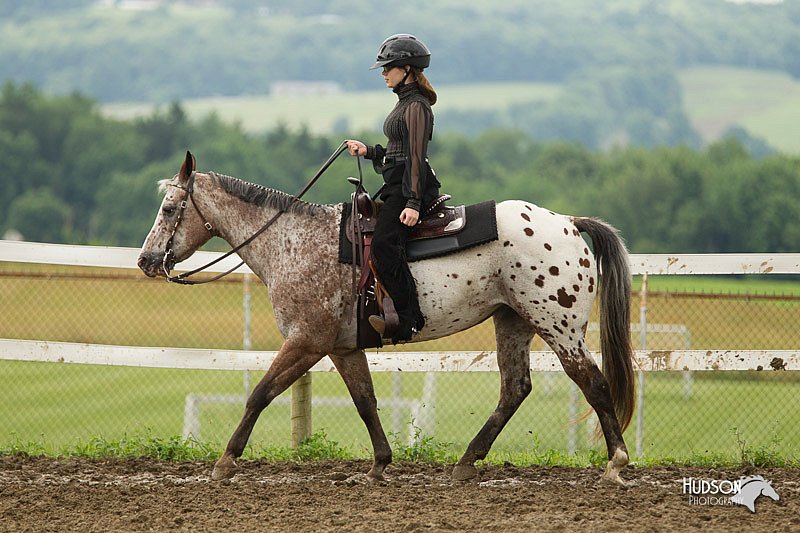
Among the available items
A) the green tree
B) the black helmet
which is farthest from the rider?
the green tree

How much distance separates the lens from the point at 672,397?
Answer: 17.5 m

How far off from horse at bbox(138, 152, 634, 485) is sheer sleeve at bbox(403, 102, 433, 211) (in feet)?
1.51

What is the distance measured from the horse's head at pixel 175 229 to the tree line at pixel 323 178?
175 ft

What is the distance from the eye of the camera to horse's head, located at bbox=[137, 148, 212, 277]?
22.4 feet

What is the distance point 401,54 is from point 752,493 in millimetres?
3437

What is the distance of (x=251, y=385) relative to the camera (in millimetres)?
17969

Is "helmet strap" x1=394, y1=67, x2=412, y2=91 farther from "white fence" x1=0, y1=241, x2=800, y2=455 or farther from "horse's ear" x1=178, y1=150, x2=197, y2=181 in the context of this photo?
"white fence" x1=0, y1=241, x2=800, y2=455

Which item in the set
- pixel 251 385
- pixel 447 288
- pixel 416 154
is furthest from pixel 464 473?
pixel 251 385

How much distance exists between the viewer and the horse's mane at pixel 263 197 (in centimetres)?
686

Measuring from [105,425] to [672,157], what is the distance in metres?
65.4

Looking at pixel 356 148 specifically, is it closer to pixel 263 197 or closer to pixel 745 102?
pixel 263 197

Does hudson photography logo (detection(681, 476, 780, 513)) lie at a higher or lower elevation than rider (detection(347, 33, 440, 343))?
lower

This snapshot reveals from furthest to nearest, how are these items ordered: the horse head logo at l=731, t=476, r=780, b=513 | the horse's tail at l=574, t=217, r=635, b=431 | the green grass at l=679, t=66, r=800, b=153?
the green grass at l=679, t=66, r=800, b=153, the horse's tail at l=574, t=217, r=635, b=431, the horse head logo at l=731, t=476, r=780, b=513

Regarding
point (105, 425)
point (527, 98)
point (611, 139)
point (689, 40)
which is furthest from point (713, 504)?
point (689, 40)
